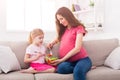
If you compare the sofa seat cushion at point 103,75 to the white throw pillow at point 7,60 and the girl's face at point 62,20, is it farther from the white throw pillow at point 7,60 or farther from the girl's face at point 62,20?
the white throw pillow at point 7,60

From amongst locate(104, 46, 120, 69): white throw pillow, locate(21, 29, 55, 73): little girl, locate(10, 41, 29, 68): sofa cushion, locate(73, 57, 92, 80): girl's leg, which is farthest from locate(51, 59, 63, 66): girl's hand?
locate(104, 46, 120, 69): white throw pillow

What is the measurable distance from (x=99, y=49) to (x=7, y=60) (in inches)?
45.6

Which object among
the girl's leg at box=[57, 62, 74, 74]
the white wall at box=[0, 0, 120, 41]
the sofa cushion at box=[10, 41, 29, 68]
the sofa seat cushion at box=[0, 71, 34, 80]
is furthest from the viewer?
the white wall at box=[0, 0, 120, 41]

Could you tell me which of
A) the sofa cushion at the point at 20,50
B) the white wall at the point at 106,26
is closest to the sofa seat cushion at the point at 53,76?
the sofa cushion at the point at 20,50

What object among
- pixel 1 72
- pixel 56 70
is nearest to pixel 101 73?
pixel 56 70

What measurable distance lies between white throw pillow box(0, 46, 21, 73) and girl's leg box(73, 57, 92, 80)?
2.19 ft

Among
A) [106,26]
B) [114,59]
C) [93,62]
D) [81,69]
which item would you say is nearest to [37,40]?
[81,69]

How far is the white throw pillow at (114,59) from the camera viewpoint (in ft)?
8.85

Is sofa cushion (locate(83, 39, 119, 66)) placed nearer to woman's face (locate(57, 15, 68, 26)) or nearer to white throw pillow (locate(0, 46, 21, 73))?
woman's face (locate(57, 15, 68, 26))

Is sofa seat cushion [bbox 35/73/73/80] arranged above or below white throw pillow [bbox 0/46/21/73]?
below

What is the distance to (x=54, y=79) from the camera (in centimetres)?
239

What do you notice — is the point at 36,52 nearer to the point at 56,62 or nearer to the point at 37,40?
the point at 37,40

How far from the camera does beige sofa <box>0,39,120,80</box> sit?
2400 mm

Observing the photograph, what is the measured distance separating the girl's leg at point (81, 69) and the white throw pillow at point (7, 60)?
667 mm
